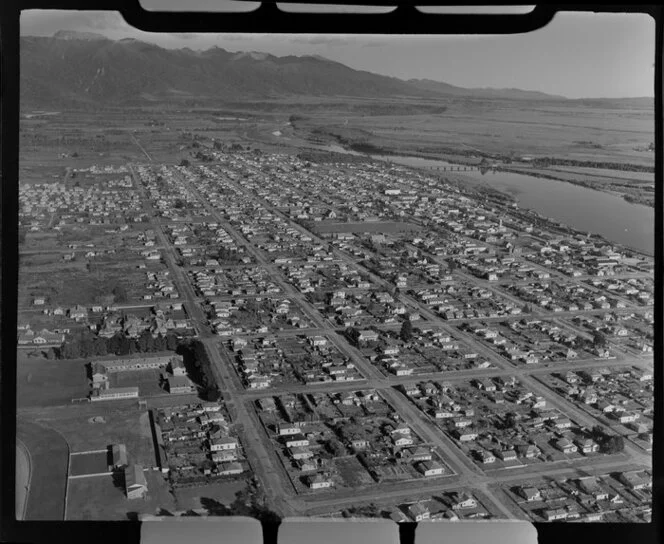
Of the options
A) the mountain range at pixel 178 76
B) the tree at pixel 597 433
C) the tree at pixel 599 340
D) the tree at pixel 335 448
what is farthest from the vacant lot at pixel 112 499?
the tree at pixel 599 340

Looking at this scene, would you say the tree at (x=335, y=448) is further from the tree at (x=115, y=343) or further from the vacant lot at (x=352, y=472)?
the tree at (x=115, y=343)

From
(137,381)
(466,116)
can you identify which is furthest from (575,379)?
(137,381)

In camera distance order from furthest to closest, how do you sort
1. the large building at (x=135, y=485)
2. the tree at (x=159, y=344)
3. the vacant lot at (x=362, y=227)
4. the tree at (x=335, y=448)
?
the vacant lot at (x=362, y=227) → the tree at (x=159, y=344) → the tree at (x=335, y=448) → the large building at (x=135, y=485)

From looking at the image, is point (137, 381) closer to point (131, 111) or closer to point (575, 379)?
point (131, 111)

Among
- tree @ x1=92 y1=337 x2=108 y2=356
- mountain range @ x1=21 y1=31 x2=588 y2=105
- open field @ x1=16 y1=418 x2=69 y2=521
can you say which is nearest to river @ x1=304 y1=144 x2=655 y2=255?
mountain range @ x1=21 y1=31 x2=588 y2=105

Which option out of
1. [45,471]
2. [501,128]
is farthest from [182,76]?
[45,471]

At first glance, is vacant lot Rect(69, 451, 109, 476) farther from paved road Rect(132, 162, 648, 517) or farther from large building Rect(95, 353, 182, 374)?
paved road Rect(132, 162, 648, 517)

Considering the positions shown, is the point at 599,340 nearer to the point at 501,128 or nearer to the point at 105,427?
the point at 501,128
